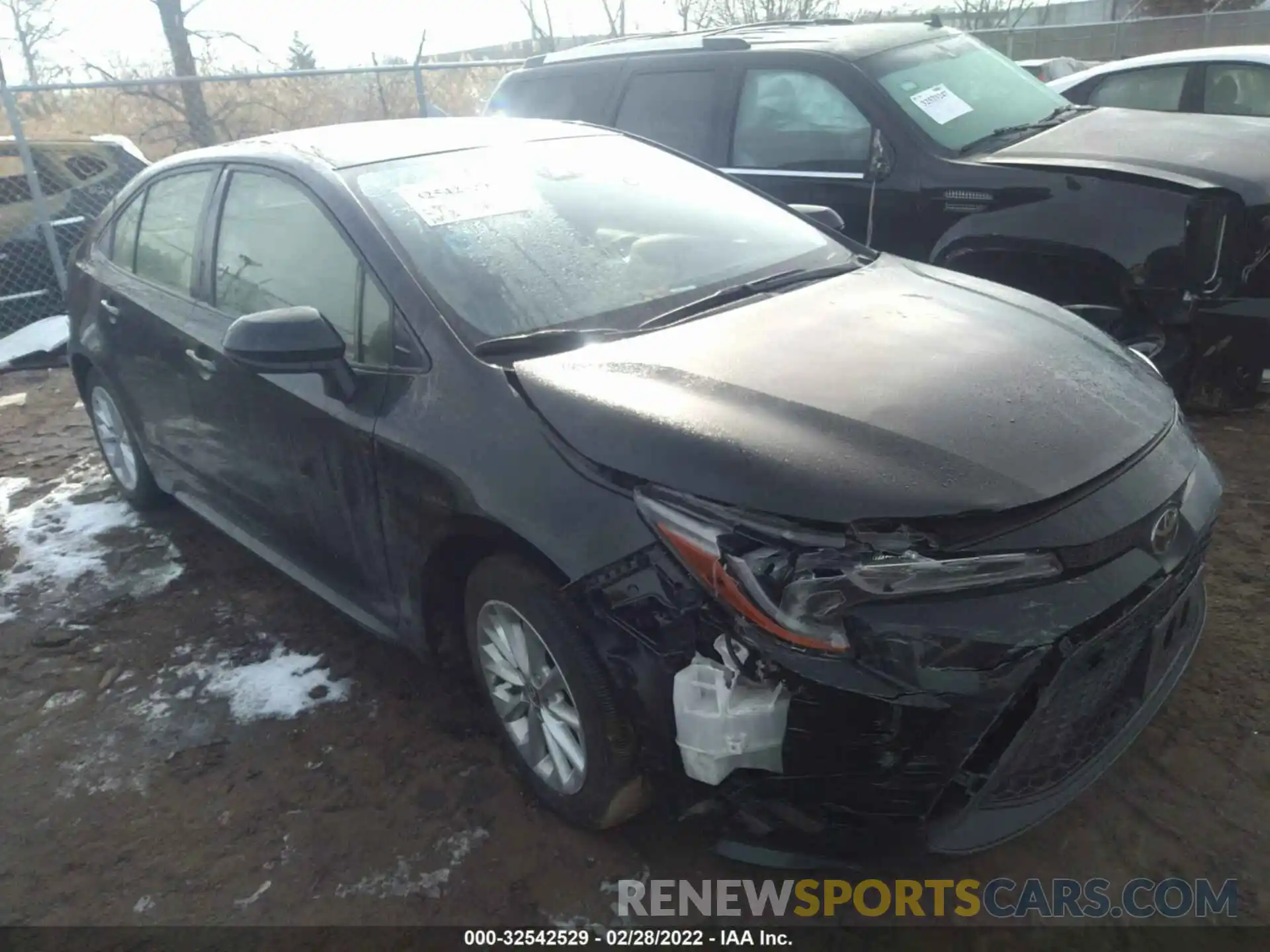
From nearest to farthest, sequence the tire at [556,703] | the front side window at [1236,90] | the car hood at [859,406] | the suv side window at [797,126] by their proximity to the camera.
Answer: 1. the car hood at [859,406]
2. the tire at [556,703]
3. the suv side window at [797,126]
4. the front side window at [1236,90]

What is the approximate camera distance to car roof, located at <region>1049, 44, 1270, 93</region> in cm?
655

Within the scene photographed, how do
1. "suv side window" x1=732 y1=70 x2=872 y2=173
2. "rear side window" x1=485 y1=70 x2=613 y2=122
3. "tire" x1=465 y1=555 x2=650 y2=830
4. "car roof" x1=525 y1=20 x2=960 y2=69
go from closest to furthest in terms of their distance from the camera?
1. "tire" x1=465 y1=555 x2=650 y2=830
2. "suv side window" x1=732 y1=70 x2=872 y2=173
3. "car roof" x1=525 y1=20 x2=960 y2=69
4. "rear side window" x1=485 y1=70 x2=613 y2=122

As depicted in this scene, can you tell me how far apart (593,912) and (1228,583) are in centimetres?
243

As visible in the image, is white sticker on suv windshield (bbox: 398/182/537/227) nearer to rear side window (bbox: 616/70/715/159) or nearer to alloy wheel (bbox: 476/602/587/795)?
alloy wheel (bbox: 476/602/587/795)

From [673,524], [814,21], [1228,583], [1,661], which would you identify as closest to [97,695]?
[1,661]

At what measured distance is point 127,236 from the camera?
4082mm

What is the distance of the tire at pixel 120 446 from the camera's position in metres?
4.32

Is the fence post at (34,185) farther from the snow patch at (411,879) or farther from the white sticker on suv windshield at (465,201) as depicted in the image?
the snow patch at (411,879)

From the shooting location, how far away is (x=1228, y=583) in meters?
3.22

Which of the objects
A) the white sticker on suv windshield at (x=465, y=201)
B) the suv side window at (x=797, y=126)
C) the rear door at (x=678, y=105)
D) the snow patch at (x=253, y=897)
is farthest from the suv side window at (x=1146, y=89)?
the snow patch at (x=253, y=897)

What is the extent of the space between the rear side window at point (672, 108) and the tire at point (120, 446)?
3.08 meters

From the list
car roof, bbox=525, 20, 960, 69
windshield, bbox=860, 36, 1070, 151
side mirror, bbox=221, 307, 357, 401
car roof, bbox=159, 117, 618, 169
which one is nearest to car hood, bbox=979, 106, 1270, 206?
windshield, bbox=860, 36, 1070, 151

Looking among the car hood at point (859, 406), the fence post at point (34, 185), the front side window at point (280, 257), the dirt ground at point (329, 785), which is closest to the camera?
the car hood at point (859, 406)

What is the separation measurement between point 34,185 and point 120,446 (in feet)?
14.3
